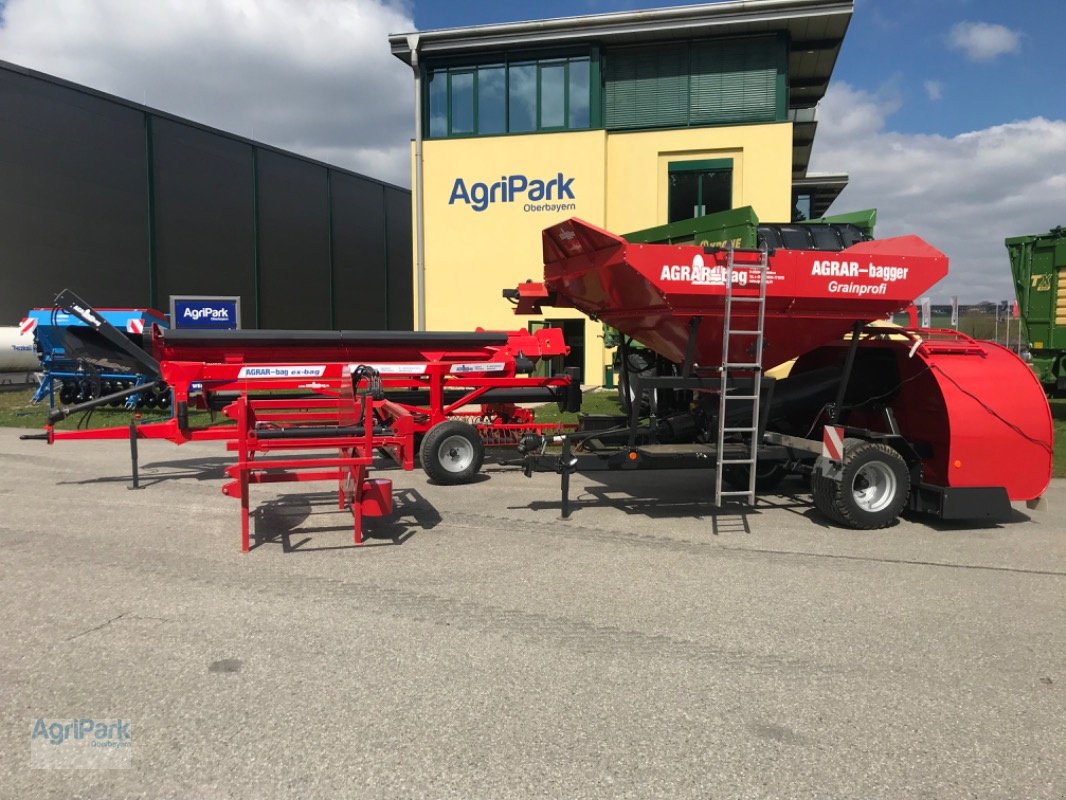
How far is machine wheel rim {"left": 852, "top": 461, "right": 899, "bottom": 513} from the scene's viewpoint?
22.8 ft

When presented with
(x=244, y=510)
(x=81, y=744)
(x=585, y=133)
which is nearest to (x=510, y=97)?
(x=585, y=133)

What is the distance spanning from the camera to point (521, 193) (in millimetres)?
19766

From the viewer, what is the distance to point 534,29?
1902cm

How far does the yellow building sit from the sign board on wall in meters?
4.72

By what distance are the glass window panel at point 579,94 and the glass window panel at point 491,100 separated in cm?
186

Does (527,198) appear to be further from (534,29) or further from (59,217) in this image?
(59,217)

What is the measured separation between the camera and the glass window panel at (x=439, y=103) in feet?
66.4

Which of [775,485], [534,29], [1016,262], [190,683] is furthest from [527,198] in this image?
[190,683]

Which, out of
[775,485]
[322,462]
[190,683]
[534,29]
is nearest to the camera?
[190,683]

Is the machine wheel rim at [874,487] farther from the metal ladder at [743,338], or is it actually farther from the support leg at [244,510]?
the support leg at [244,510]

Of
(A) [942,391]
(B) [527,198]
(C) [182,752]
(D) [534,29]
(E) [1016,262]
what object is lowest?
(C) [182,752]

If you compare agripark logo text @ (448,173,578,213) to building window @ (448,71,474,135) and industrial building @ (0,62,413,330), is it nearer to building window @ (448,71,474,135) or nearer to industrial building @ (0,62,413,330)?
building window @ (448,71,474,135)

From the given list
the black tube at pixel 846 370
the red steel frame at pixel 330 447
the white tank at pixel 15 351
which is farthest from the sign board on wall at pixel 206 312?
the black tube at pixel 846 370

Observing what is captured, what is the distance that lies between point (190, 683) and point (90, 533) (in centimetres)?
368
